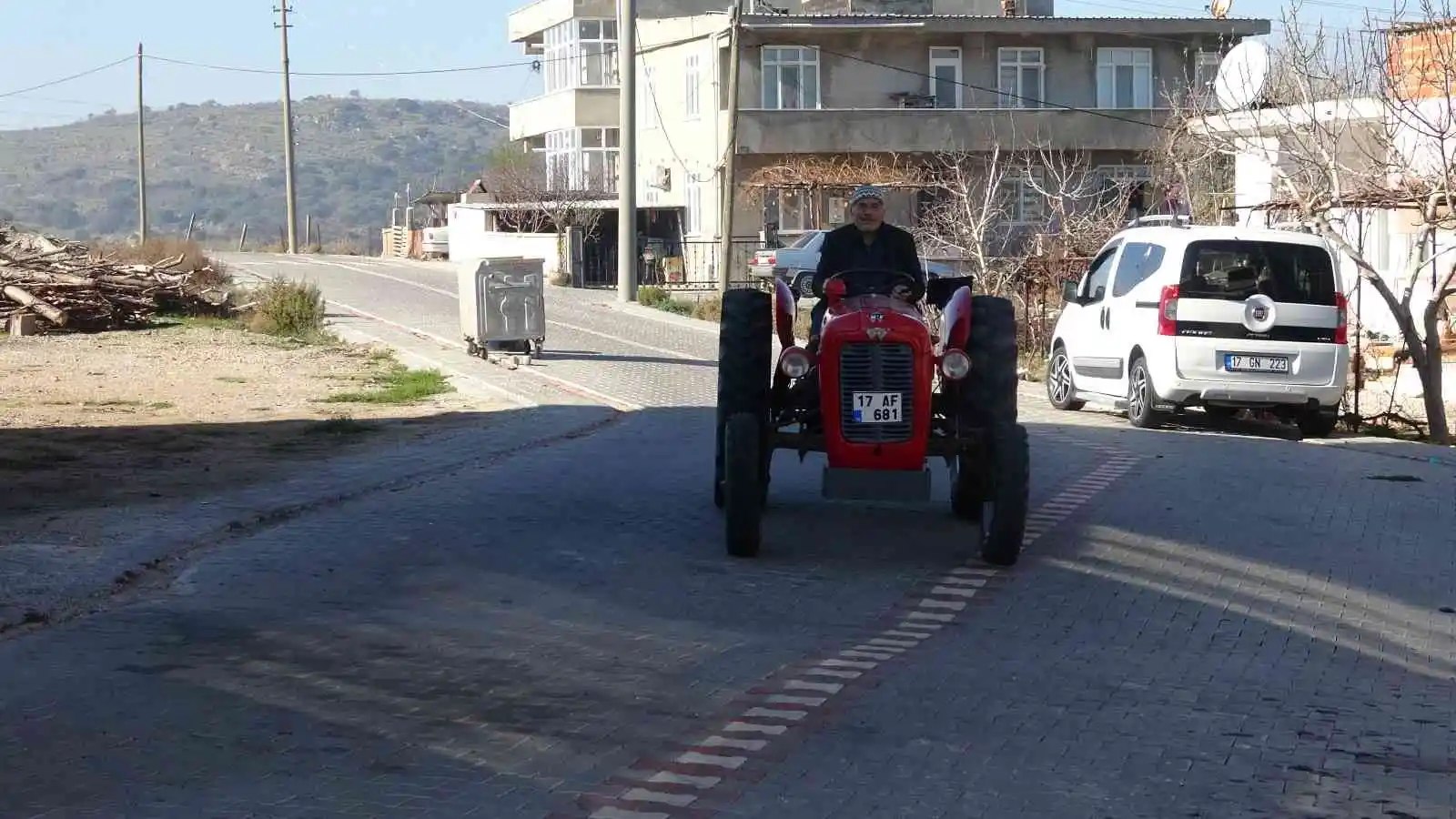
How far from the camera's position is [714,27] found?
52656mm

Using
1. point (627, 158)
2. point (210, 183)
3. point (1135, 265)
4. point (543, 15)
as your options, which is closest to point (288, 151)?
point (543, 15)

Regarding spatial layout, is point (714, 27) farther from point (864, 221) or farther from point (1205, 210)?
point (864, 221)

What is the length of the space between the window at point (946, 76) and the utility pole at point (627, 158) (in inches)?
628

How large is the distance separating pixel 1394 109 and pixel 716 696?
1491 centimetres

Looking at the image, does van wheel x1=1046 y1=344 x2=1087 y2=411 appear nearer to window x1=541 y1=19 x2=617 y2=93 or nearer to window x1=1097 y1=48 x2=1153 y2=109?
window x1=1097 y1=48 x2=1153 y2=109

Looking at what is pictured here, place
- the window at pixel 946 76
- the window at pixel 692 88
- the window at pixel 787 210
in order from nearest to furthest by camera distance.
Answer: the window at pixel 787 210 < the window at pixel 946 76 < the window at pixel 692 88

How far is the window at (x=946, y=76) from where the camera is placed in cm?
5372

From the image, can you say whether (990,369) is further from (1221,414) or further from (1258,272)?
(1221,414)

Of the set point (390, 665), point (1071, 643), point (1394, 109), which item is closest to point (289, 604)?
point (390, 665)

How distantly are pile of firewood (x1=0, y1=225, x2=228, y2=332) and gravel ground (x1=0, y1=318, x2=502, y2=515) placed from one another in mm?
1032

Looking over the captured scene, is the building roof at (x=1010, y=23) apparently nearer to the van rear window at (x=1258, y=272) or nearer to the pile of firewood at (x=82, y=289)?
the pile of firewood at (x=82, y=289)

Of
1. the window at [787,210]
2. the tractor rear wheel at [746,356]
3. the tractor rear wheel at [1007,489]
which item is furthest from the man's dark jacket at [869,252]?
the window at [787,210]

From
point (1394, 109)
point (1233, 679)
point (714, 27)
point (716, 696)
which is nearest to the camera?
point (716, 696)

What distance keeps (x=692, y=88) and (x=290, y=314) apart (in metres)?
26.5
